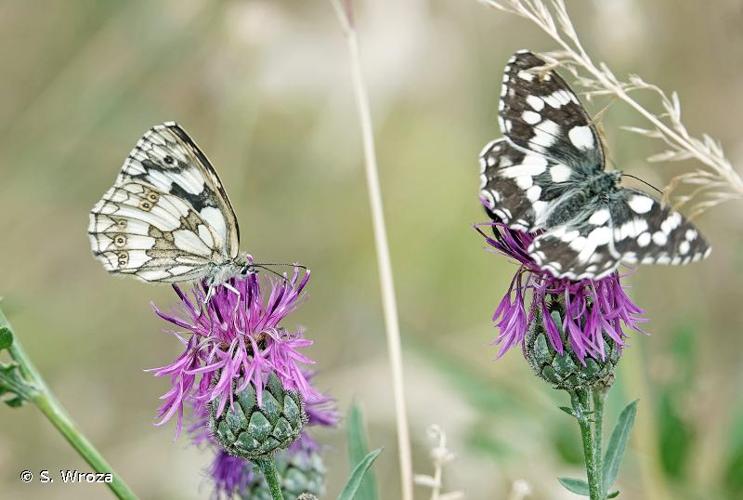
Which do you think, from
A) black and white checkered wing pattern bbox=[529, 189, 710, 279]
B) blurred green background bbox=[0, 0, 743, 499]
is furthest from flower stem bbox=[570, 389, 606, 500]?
blurred green background bbox=[0, 0, 743, 499]

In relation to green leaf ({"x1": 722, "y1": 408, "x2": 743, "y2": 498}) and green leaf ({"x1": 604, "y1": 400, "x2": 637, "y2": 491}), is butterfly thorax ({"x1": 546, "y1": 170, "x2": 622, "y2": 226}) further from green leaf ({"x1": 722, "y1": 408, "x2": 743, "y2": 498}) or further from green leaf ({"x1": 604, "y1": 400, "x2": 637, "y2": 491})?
green leaf ({"x1": 722, "y1": 408, "x2": 743, "y2": 498})

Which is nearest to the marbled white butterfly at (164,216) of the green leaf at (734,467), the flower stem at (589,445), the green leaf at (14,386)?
the green leaf at (14,386)

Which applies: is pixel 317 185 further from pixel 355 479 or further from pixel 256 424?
pixel 355 479

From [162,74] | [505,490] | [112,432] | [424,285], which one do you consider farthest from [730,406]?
[162,74]

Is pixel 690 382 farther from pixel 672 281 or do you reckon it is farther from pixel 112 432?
pixel 112 432

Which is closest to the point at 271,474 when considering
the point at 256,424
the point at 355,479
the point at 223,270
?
the point at 256,424

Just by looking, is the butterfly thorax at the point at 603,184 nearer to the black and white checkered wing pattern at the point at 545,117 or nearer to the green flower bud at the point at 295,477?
the black and white checkered wing pattern at the point at 545,117
